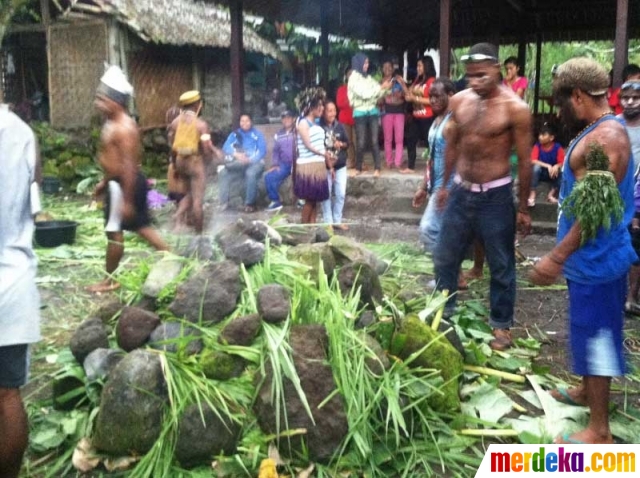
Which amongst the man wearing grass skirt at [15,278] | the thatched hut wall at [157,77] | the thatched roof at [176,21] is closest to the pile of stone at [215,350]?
the man wearing grass skirt at [15,278]

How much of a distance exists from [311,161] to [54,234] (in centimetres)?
294

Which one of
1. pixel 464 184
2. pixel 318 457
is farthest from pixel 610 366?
pixel 464 184

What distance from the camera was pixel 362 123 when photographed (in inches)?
398

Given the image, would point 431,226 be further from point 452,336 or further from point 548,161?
point 548,161

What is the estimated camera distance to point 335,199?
8461mm

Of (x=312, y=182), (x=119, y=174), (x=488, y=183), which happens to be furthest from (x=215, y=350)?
(x=312, y=182)

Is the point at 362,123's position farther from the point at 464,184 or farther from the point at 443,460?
the point at 443,460

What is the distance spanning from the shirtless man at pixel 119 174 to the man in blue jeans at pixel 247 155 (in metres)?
4.65

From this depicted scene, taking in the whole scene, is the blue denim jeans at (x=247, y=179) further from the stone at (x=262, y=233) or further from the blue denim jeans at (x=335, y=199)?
the stone at (x=262, y=233)

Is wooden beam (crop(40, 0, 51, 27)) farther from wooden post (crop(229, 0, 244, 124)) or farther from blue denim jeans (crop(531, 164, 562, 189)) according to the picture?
blue denim jeans (crop(531, 164, 562, 189))

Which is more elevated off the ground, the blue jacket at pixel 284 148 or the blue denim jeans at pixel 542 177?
the blue jacket at pixel 284 148

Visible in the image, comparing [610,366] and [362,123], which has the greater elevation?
[362,123]

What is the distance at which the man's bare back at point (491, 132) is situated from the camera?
4422mm

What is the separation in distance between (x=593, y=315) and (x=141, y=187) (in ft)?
12.8
